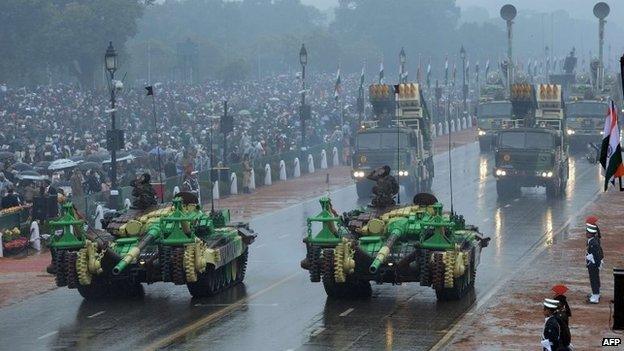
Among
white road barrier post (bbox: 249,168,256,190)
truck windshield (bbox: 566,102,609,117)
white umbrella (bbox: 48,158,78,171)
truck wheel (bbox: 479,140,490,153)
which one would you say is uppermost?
white umbrella (bbox: 48,158,78,171)

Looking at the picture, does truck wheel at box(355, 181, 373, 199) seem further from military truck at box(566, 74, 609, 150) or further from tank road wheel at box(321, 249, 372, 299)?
tank road wheel at box(321, 249, 372, 299)

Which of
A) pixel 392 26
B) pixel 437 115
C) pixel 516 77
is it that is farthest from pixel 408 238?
pixel 392 26

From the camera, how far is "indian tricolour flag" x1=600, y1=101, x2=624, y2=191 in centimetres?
2305


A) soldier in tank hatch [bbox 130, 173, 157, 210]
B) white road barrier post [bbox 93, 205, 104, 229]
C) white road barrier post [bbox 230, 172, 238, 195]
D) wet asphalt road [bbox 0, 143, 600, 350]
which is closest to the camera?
wet asphalt road [bbox 0, 143, 600, 350]

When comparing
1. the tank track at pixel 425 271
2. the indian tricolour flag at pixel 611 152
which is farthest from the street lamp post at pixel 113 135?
the indian tricolour flag at pixel 611 152

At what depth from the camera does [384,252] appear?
101ft

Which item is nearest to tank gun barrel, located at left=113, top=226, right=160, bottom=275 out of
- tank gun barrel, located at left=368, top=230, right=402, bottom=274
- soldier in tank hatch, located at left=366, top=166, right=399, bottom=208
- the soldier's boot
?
tank gun barrel, located at left=368, top=230, right=402, bottom=274

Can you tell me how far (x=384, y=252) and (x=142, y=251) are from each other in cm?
494

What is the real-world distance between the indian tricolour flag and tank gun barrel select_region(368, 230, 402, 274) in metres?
6.68

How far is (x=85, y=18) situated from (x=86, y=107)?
22521 mm

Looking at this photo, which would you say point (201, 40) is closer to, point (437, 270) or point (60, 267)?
point (60, 267)

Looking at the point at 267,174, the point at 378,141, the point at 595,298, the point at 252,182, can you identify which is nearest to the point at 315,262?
the point at 595,298

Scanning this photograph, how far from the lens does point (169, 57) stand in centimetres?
12762

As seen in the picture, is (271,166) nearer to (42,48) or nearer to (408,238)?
(408,238)
